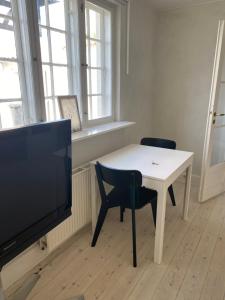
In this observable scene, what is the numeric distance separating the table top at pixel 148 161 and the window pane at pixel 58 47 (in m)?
0.89

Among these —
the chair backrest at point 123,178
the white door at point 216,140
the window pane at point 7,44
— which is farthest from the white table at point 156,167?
the window pane at point 7,44

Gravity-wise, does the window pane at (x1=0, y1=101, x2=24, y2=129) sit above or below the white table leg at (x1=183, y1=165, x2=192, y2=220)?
above

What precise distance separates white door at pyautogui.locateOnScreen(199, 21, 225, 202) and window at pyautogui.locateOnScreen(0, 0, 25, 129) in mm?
1870

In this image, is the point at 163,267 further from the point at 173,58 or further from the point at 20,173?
the point at 173,58

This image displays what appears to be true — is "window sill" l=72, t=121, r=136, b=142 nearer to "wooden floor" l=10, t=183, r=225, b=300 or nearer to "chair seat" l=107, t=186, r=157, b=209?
"chair seat" l=107, t=186, r=157, b=209

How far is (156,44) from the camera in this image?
3107mm

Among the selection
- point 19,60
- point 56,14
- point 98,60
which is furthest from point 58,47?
point 98,60

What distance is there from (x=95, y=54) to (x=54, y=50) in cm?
54

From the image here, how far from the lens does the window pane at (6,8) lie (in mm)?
1413

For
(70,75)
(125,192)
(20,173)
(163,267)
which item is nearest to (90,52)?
(70,75)

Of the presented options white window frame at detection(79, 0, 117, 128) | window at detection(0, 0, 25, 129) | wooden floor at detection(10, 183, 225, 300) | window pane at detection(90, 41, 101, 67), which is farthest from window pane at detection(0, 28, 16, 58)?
wooden floor at detection(10, 183, 225, 300)

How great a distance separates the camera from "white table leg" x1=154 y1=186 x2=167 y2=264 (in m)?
1.67

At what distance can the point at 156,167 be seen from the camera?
1.86 m

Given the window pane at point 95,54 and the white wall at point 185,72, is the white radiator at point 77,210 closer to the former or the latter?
the window pane at point 95,54
